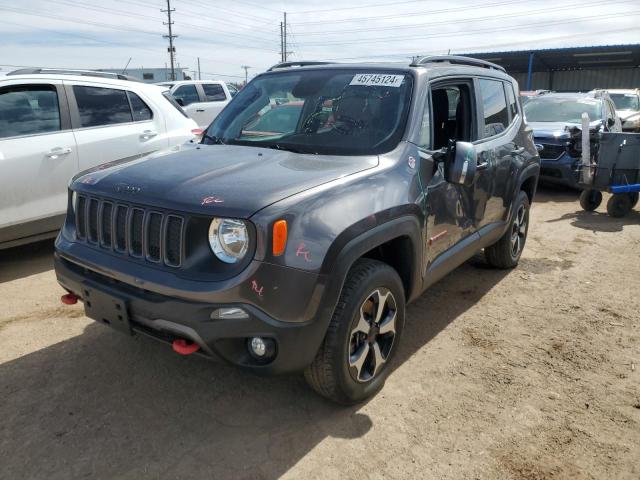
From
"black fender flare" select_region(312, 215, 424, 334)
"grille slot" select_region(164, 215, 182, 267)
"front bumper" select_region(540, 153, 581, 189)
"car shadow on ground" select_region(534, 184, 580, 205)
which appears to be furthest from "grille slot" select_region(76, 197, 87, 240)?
"front bumper" select_region(540, 153, 581, 189)

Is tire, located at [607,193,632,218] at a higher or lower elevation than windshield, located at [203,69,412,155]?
lower

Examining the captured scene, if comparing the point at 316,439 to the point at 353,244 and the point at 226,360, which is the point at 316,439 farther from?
the point at 353,244

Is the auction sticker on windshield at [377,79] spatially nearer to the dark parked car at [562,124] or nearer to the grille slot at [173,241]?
the grille slot at [173,241]

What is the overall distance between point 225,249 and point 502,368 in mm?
2089

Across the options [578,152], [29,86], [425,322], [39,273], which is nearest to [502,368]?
[425,322]

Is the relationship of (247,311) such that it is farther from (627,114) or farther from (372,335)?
(627,114)

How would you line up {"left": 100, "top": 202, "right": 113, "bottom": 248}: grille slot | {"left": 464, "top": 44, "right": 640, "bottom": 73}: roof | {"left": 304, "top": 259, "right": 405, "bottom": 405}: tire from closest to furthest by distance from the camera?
{"left": 304, "top": 259, "right": 405, "bottom": 405}: tire, {"left": 100, "top": 202, "right": 113, "bottom": 248}: grille slot, {"left": 464, "top": 44, "right": 640, "bottom": 73}: roof

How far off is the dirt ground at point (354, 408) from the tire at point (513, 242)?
73 cm

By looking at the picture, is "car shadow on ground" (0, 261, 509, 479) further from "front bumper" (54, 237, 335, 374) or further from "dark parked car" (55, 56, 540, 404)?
"front bumper" (54, 237, 335, 374)

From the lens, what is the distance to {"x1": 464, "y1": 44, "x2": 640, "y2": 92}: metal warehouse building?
3005 centimetres

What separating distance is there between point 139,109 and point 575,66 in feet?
116

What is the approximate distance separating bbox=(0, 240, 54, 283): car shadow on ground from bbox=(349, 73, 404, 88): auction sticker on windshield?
3.57m

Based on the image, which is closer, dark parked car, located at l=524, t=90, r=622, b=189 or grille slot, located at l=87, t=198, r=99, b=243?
grille slot, located at l=87, t=198, r=99, b=243

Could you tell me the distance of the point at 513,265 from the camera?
5344 mm
